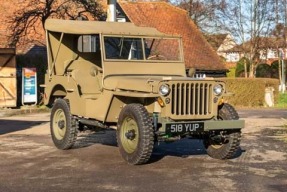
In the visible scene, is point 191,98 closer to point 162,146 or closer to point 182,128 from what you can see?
point 182,128

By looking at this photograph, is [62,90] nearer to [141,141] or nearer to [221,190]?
[141,141]

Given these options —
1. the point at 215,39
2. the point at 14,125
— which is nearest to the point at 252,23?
the point at 215,39

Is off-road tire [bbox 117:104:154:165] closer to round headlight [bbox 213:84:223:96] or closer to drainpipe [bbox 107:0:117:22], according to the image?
round headlight [bbox 213:84:223:96]

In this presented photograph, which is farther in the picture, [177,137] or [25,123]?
[25,123]

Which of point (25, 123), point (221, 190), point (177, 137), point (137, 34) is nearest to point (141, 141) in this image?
point (177, 137)

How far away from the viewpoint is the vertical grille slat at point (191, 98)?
852cm

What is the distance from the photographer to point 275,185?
725cm

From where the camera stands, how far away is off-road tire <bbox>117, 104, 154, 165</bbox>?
8.30 metres

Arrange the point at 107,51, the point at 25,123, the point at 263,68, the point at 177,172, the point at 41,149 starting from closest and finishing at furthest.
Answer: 1. the point at 177,172
2. the point at 107,51
3. the point at 41,149
4. the point at 25,123
5. the point at 263,68

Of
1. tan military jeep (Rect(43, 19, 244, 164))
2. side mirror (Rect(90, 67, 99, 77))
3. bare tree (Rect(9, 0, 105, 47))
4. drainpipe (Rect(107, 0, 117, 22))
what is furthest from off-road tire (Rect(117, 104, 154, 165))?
bare tree (Rect(9, 0, 105, 47))

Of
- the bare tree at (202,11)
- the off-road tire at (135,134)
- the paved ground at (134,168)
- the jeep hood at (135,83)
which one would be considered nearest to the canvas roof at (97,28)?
the jeep hood at (135,83)

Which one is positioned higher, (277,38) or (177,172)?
(277,38)

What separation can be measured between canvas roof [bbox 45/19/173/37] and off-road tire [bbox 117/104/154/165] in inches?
70.9

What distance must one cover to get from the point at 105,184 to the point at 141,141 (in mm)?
1233
